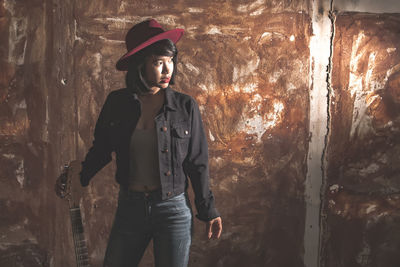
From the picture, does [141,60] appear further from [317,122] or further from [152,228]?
[317,122]

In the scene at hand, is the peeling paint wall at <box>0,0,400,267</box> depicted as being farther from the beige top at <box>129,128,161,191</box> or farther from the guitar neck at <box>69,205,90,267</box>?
the beige top at <box>129,128,161,191</box>

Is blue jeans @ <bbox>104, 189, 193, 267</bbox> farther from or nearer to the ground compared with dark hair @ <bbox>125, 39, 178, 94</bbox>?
nearer to the ground

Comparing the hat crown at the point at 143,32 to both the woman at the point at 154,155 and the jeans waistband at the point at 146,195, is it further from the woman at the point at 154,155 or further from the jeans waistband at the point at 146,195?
the jeans waistband at the point at 146,195

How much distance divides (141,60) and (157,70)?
0.31 feet

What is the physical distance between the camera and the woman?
5.17 feet

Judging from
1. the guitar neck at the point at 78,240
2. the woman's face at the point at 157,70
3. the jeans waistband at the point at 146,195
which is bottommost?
the guitar neck at the point at 78,240

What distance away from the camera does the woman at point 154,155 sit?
5.17 feet

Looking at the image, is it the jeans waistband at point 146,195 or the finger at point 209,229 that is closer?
the jeans waistband at point 146,195

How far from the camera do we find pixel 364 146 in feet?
8.23

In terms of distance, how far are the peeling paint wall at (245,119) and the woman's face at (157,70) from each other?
2.17ft

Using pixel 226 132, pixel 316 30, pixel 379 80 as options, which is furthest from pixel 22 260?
pixel 379 80

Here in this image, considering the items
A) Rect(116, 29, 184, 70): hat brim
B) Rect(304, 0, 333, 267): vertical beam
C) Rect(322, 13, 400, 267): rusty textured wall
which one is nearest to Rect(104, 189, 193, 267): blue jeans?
Rect(116, 29, 184, 70): hat brim

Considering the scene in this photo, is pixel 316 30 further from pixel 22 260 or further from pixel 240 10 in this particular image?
pixel 22 260

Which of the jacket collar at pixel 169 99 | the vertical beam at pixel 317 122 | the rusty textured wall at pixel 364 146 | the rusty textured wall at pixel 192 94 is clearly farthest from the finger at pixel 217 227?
the rusty textured wall at pixel 364 146
